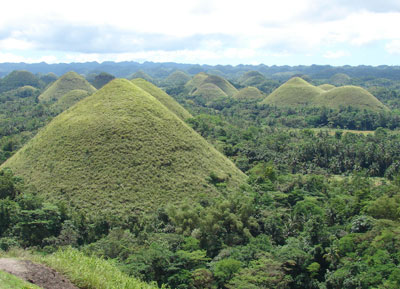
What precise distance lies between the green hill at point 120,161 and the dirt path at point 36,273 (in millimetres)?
17215

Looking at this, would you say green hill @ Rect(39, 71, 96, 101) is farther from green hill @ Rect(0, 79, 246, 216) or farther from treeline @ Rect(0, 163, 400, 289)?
treeline @ Rect(0, 163, 400, 289)

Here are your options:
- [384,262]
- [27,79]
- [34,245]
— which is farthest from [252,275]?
[27,79]

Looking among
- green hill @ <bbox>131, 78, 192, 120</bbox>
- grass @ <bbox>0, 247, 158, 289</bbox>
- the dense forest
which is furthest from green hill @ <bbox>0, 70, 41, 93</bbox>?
grass @ <bbox>0, 247, 158, 289</bbox>

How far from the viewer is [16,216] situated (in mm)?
26688

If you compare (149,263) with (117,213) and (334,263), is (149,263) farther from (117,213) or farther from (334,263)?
(334,263)

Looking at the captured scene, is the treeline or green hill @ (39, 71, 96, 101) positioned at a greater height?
green hill @ (39, 71, 96, 101)

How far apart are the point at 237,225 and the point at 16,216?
18333 millimetres

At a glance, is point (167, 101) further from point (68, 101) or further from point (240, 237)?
point (240, 237)

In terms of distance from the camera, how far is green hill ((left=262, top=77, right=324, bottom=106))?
4582 inches

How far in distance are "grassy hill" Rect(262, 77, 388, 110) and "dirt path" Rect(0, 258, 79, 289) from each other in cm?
10589

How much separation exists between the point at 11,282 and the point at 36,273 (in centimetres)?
187

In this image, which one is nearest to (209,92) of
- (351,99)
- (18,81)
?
(351,99)

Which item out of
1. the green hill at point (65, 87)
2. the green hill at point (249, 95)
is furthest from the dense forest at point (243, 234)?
the green hill at point (249, 95)

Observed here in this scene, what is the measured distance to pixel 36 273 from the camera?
12.1m
